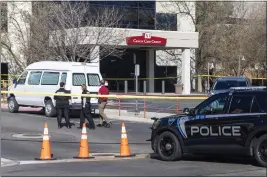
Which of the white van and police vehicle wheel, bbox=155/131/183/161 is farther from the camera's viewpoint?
the white van

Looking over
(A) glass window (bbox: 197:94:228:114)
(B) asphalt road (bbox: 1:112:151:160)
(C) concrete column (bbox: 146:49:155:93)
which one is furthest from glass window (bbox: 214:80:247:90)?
(C) concrete column (bbox: 146:49:155:93)

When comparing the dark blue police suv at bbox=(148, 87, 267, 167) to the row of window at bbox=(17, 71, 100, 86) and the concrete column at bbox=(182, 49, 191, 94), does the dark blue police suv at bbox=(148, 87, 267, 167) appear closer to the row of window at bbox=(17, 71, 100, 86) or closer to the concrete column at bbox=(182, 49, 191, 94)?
the row of window at bbox=(17, 71, 100, 86)

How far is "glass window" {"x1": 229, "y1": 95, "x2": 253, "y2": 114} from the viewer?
1230 cm

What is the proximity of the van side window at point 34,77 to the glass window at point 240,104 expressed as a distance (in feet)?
51.6

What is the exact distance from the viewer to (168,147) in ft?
43.9

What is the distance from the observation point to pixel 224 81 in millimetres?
27484

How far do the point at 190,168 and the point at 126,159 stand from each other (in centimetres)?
232

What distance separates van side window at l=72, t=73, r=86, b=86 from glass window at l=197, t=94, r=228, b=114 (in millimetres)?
13697

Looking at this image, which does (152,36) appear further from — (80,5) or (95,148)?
(95,148)

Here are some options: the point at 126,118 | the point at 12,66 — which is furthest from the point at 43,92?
the point at 12,66

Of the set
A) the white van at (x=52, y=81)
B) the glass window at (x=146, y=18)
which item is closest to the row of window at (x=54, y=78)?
the white van at (x=52, y=81)

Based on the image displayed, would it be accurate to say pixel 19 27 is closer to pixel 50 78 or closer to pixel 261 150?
pixel 50 78

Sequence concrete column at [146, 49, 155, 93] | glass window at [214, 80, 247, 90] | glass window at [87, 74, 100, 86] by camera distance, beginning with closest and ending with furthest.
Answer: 1. glass window at [87, 74, 100, 86]
2. glass window at [214, 80, 247, 90]
3. concrete column at [146, 49, 155, 93]

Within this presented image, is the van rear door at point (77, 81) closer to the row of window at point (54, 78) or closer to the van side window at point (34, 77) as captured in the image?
the row of window at point (54, 78)
